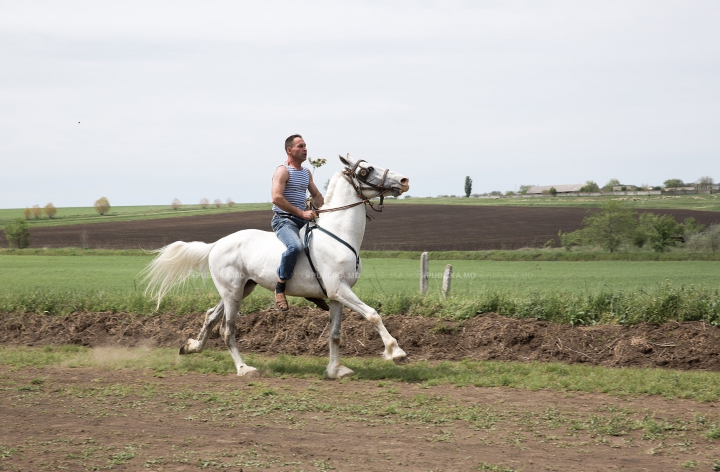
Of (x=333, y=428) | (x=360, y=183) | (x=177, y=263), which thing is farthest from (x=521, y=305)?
(x=333, y=428)

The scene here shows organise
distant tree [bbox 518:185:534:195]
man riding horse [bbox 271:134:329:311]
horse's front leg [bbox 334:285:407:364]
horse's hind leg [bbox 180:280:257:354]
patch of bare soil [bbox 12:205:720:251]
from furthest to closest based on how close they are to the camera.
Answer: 1. distant tree [bbox 518:185:534:195]
2. patch of bare soil [bbox 12:205:720:251]
3. horse's hind leg [bbox 180:280:257:354]
4. man riding horse [bbox 271:134:329:311]
5. horse's front leg [bbox 334:285:407:364]

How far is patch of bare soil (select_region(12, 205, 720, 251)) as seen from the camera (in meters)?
52.5

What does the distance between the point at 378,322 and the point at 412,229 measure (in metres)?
56.0

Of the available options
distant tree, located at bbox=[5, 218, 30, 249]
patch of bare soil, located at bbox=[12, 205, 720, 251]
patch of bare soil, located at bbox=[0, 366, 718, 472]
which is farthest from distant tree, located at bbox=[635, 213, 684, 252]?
distant tree, located at bbox=[5, 218, 30, 249]

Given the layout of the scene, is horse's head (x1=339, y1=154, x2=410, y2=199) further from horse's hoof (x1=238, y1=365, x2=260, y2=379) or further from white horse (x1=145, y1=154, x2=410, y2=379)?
horse's hoof (x1=238, y1=365, x2=260, y2=379)

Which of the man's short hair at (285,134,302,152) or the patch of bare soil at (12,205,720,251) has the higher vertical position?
the man's short hair at (285,134,302,152)

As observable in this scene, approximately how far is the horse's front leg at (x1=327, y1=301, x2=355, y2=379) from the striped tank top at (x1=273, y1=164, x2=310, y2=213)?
1468 mm

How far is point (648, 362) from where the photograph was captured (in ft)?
31.2

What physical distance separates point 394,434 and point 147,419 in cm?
249

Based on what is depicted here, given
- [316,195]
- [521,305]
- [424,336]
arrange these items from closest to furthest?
[316,195], [424,336], [521,305]

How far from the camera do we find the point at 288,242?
346 inches

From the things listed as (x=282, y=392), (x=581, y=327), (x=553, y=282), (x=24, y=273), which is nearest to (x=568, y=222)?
(x=553, y=282)

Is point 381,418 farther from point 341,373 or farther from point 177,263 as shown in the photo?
point 177,263

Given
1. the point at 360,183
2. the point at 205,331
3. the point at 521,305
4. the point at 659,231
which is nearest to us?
the point at 360,183
